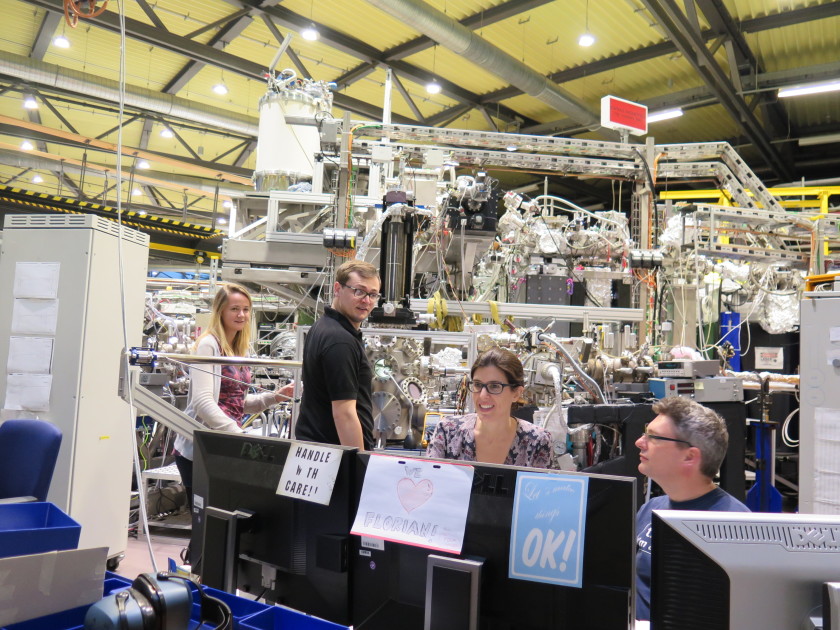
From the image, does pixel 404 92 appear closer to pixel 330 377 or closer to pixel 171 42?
pixel 171 42

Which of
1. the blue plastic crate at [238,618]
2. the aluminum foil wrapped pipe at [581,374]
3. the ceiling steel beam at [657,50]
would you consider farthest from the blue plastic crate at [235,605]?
the ceiling steel beam at [657,50]

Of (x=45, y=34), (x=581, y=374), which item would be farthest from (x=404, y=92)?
(x=581, y=374)

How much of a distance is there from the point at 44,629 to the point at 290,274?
13.6 ft

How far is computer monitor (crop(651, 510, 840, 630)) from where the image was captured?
0.81m

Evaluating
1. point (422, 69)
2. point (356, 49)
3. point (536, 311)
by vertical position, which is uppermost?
point (422, 69)

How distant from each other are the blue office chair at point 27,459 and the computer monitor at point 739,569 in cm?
217

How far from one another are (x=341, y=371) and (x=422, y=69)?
774cm

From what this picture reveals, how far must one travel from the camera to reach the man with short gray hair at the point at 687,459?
1.69m

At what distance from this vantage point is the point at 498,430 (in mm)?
2197

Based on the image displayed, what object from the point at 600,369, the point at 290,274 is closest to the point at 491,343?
the point at 600,369

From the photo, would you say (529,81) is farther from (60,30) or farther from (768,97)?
(60,30)

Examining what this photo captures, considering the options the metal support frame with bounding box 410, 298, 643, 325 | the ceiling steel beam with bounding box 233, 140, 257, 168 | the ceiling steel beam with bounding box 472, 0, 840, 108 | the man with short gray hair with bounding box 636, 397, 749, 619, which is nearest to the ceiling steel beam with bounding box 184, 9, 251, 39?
the ceiling steel beam with bounding box 233, 140, 257, 168

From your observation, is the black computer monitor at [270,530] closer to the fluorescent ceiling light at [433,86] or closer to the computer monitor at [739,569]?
the computer monitor at [739,569]

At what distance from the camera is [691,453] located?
171cm
